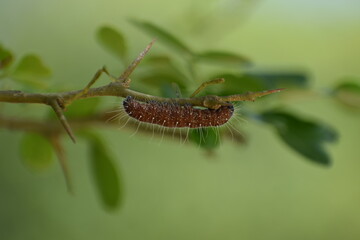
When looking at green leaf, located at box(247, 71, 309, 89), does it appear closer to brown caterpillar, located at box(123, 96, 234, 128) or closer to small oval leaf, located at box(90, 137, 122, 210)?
small oval leaf, located at box(90, 137, 122, 210)

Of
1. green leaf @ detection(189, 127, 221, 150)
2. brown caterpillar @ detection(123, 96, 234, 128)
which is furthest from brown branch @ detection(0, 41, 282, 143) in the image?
green leaf @ detection(189, 127, 221, 150)

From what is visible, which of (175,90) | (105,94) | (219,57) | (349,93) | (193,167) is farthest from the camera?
(193,167)

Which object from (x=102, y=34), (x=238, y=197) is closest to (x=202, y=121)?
(x=102, y=34)

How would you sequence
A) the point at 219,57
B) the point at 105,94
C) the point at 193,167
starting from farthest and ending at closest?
1. the point at 193,167
2. the point at 219,57
3. the point at 105,94

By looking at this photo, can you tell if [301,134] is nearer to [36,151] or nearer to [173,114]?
[173,114]

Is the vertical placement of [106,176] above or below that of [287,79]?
below

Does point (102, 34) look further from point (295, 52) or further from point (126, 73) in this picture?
point (295, 52)

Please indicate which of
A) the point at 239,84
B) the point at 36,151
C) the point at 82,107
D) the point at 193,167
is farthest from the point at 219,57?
the point at 193,167
